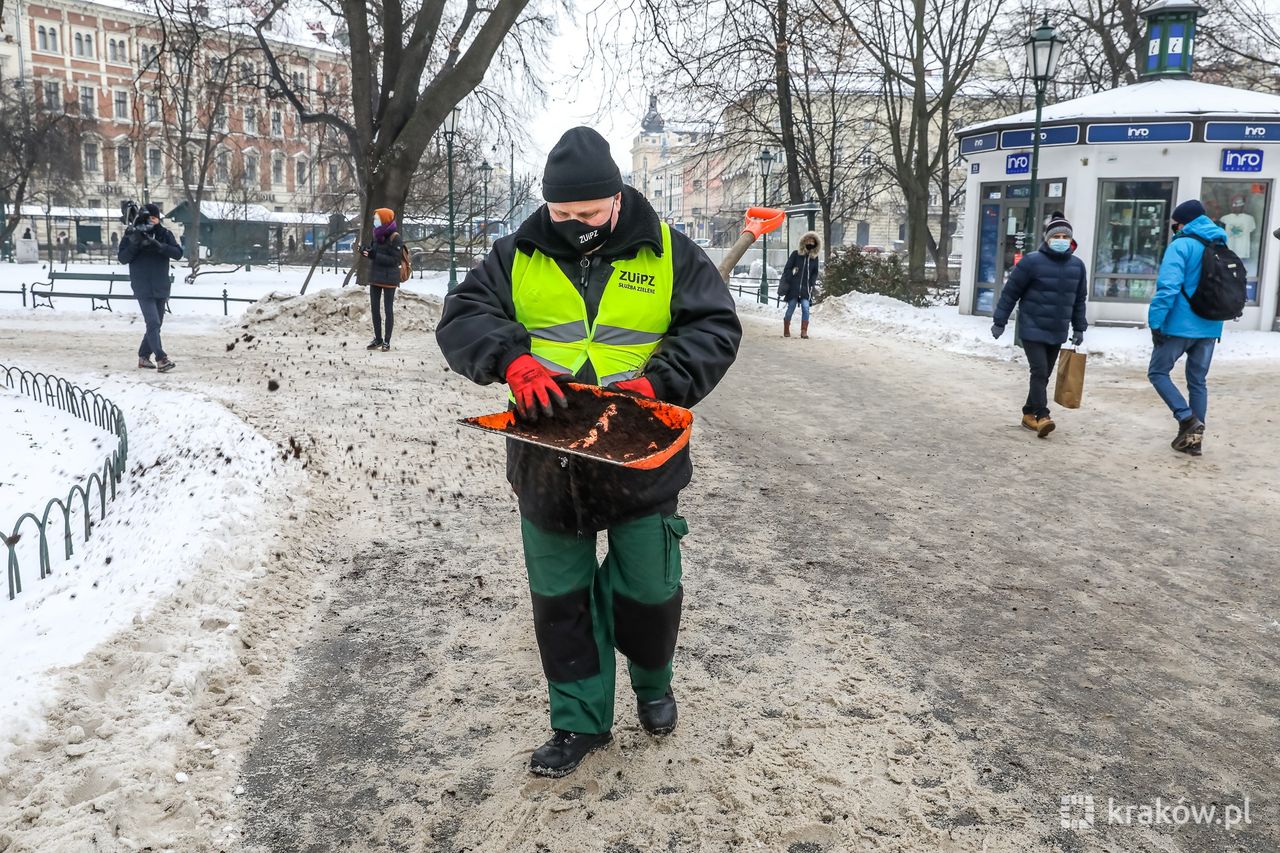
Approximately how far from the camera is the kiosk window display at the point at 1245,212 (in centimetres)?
1647

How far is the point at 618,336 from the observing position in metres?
3.03

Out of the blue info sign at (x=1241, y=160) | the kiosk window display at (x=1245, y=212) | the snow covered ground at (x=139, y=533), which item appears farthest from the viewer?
the kiosk window display at (x=1245, y=212)

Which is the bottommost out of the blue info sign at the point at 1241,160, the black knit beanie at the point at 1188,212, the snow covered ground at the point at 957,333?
the snow covered ground at the point at 957,333

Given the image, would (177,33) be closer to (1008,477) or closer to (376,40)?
(376,40)

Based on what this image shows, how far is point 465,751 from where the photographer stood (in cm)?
325

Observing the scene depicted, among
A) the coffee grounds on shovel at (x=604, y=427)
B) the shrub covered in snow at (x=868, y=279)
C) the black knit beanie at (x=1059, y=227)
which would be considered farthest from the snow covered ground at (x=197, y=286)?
the coffee grounds on shovel at (x=604, y=427)

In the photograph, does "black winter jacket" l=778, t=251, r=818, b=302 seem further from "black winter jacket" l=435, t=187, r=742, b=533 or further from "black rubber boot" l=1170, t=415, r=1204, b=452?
"black winter jacket" l=435, t=187, r=742, b=533

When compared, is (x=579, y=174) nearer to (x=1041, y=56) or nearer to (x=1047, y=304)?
(x=1047, y=304)

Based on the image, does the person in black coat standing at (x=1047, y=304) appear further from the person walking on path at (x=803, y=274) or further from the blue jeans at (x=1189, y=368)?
the person walking on path at (x=803, y=274)

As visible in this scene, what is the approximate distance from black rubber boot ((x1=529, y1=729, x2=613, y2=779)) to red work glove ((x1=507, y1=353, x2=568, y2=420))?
993 millimetres

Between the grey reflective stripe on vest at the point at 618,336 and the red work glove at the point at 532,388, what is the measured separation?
0.24 meters

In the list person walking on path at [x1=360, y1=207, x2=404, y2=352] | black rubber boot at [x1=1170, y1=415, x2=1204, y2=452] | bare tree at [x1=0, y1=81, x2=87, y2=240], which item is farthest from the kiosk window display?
bare tree at [x1=0, y1=81, x2=87, y2=240]

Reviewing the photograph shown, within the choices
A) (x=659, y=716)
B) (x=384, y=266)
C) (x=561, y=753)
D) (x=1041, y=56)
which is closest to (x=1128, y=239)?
(x=1041, y=56)

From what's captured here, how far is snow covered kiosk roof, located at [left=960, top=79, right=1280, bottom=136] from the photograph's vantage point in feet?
53.0
